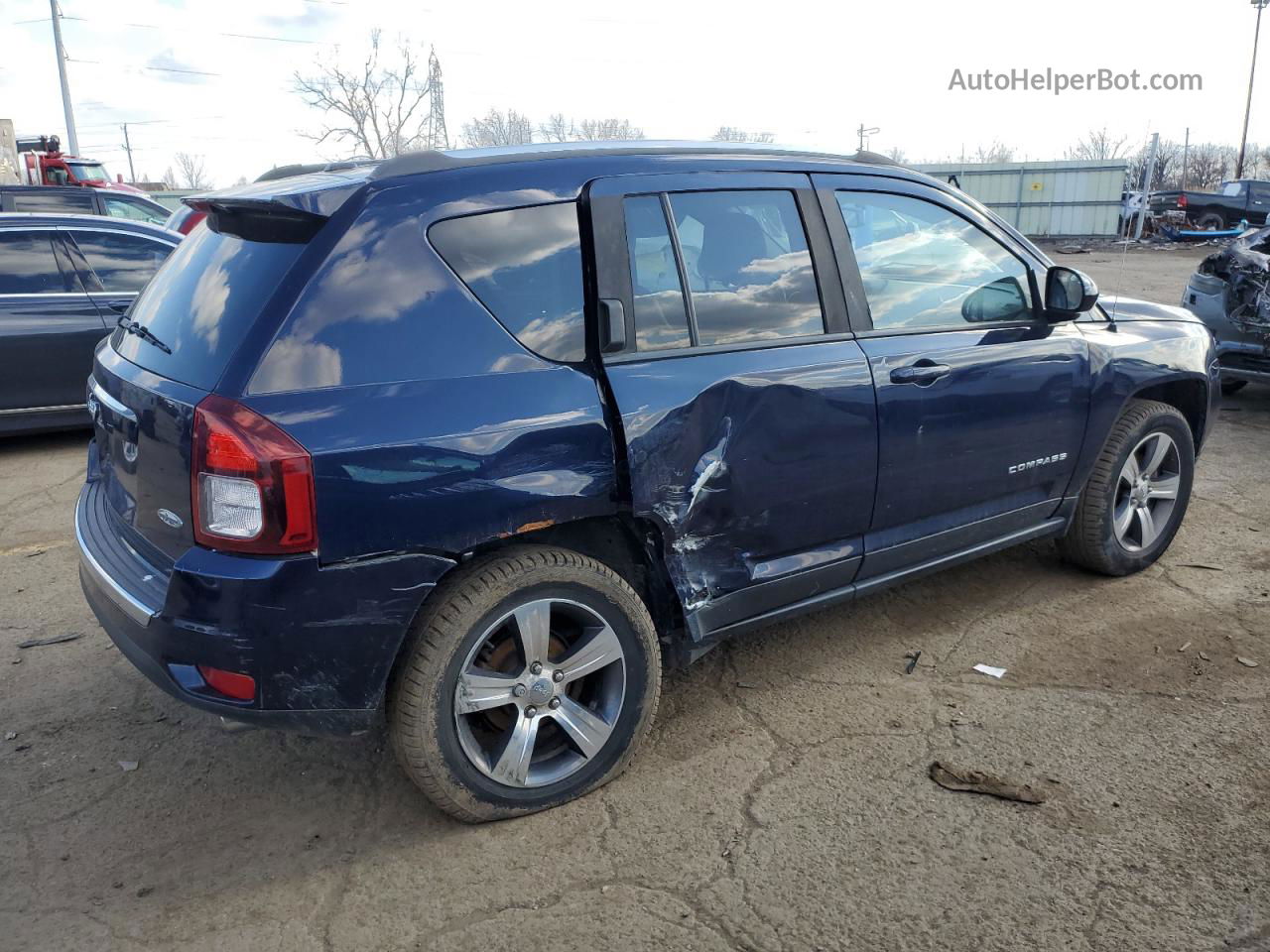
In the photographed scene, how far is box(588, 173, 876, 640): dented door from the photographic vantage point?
2.91m

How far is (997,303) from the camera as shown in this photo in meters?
Result: 3.87

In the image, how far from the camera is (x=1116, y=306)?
14.4 feet

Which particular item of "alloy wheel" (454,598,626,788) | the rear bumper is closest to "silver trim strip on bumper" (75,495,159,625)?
the rear bumper

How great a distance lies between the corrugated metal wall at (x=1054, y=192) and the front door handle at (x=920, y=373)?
1109 inches

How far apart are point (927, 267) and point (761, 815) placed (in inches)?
83.2

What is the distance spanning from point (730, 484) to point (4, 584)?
377cm

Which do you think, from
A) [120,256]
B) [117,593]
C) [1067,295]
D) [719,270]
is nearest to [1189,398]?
[1067,295]

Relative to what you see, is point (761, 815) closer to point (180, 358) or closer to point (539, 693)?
point (539, 693)

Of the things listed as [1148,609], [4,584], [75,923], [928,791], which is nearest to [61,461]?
[4,584]

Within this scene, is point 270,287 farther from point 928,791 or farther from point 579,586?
point 928,791

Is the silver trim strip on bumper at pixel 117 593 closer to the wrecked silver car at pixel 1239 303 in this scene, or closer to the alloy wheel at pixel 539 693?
the alloy wheel at pixel 539 693

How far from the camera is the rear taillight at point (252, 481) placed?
7.77 feet

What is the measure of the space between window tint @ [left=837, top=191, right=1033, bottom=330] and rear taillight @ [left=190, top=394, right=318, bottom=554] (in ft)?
6.85

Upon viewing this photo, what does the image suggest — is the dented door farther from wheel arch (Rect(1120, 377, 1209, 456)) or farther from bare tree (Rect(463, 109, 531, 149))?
bare tree (Rect(463, 109, 531, 149))
